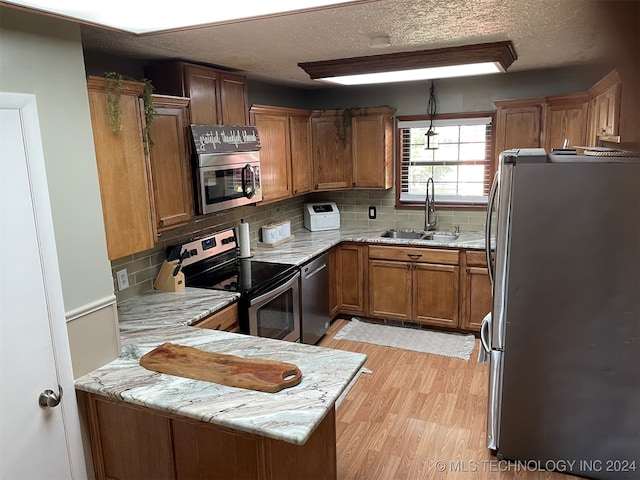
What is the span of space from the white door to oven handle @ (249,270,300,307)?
51.9 inches

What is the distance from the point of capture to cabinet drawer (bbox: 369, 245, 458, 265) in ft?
13.5

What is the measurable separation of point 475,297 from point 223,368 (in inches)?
112

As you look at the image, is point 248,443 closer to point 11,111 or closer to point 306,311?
point 11,111

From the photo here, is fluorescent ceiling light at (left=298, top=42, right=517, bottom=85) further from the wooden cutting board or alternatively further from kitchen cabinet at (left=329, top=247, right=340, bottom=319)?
the wooden cutting board

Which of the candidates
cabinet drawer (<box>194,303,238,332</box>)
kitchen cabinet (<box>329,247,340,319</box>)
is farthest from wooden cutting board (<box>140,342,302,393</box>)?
kitchen cabinet (<box>329,247,340,319</box>)

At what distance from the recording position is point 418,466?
8.41 ft

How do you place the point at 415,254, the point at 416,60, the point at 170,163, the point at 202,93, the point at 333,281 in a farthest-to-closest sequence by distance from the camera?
the point at 333,281 < the point at 415,254 < the point at 202,93 < the point at 416,60 < the point at 170,163

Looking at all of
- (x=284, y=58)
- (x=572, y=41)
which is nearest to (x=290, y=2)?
(x=284, y=58)

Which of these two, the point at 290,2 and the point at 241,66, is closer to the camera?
the point at 290,2

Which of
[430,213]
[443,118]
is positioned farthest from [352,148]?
[430,213]

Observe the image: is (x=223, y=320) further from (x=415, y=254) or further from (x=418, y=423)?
(x=415, y=254)

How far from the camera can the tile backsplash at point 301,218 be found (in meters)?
3.15

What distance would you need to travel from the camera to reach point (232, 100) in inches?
132

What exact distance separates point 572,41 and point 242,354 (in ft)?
8.43
